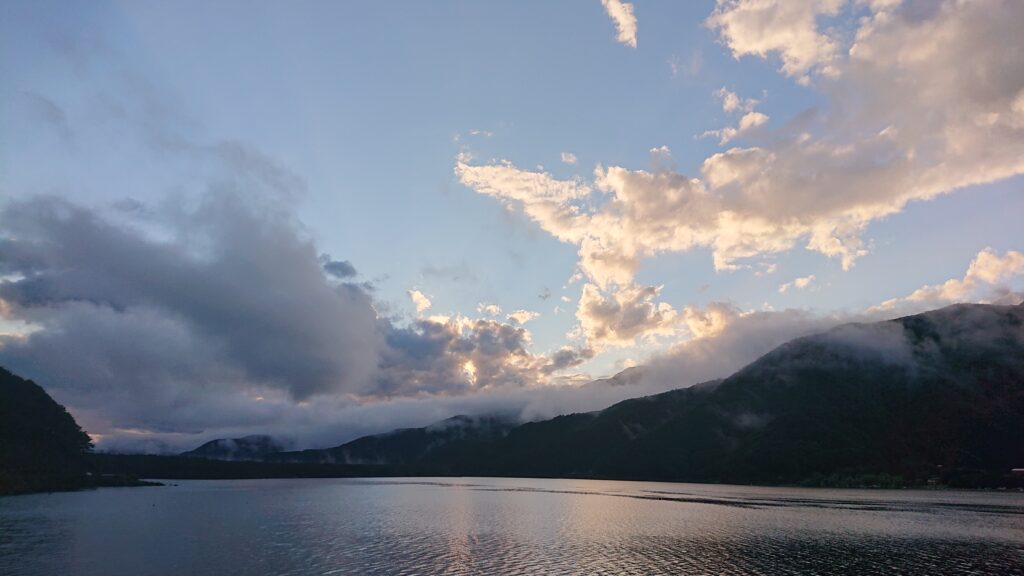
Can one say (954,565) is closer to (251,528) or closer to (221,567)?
(221,567)

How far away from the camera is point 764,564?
8050 cm

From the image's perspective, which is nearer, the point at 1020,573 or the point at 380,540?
the point at 1020,573

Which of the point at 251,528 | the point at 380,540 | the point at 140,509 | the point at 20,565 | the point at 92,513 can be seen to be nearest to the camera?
the point at 20,565

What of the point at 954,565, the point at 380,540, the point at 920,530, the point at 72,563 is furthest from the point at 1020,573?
the point at 72,563

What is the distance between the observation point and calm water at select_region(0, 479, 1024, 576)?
75.4 meters

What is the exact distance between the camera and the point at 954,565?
3115 inches

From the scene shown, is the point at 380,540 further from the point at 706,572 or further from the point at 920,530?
the point at 920,530

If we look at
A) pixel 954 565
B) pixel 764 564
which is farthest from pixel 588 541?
pixel 954 565

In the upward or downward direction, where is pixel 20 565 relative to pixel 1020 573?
upward

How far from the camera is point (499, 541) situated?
10262 centimetres

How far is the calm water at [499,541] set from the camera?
75375mm

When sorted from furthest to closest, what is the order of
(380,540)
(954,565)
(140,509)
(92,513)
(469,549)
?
1. (140,509)
2. (92,513)
3. (380,540)
4. (469,549)
5. (954,565)

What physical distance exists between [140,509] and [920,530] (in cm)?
19508

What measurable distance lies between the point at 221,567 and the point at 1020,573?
100 metres
